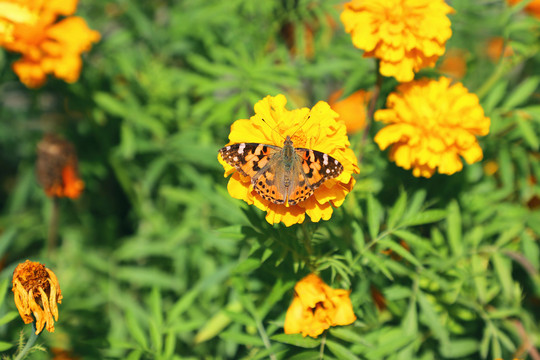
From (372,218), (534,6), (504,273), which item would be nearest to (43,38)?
(372,218)

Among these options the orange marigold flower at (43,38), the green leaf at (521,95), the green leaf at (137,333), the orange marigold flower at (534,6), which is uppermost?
the orange marigold flower at (43,38)

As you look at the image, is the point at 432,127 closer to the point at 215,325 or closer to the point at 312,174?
the point at 312,174

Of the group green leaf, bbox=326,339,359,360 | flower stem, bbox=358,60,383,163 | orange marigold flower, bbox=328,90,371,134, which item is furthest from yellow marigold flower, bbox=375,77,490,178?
orange marigold flower, bbox=328,90,371,134

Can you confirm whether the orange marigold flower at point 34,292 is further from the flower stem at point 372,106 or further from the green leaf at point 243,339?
the flower stem at point 372,106

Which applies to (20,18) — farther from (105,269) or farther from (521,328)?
(521,328)

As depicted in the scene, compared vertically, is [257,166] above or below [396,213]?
above

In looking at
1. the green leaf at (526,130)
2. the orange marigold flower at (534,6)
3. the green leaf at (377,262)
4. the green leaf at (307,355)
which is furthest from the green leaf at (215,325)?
the orange marigold flower at (534,6)

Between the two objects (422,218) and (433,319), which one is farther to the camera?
(433,319)
